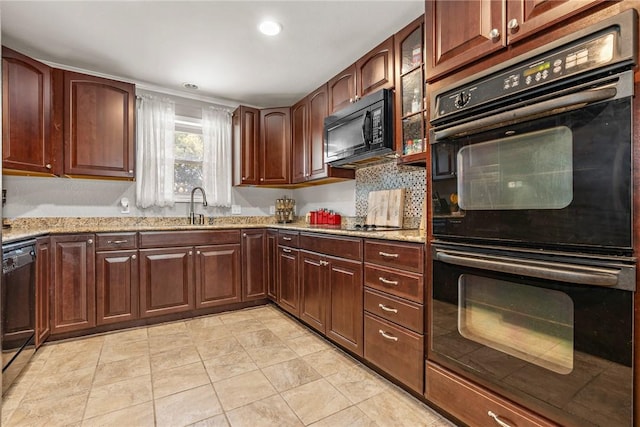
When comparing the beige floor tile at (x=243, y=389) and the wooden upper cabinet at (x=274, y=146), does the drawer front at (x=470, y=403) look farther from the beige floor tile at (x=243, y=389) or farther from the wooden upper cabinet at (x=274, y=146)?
the wooden upper cabinet at (x=274, y=146)

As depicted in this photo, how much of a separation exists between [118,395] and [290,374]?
3.26 ft

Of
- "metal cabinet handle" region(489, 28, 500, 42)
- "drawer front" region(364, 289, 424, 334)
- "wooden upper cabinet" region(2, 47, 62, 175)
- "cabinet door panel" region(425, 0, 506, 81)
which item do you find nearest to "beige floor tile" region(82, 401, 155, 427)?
"drawer front" region(364, 289, 424, 334)

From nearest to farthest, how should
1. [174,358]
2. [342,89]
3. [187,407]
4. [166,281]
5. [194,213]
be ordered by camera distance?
[187,407], [174,358], [342,89], [166,281], [194,213]

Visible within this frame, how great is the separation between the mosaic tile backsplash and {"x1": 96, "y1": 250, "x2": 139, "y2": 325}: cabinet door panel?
212 cm

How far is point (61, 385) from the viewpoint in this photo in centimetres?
199

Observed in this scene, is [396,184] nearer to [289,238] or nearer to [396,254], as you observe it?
[396,254]

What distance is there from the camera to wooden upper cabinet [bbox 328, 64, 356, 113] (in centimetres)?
277

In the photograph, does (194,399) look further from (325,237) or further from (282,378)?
(325,237)

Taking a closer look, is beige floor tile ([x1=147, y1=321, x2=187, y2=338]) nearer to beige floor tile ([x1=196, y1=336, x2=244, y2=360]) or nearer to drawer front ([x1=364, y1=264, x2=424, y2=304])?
beige floor tile ([x1=196, y1=336, x2=244, y2=360])

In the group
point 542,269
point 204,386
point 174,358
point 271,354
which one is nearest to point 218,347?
point 174,358

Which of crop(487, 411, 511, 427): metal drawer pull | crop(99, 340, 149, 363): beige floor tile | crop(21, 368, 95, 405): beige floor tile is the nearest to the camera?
crop(487, 411, 511, 427): metal drawer pull

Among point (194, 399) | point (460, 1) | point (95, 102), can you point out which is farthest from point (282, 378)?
point (95, 102)

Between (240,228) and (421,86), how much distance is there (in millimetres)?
2164

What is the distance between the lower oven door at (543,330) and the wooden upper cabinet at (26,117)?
9.93ft
